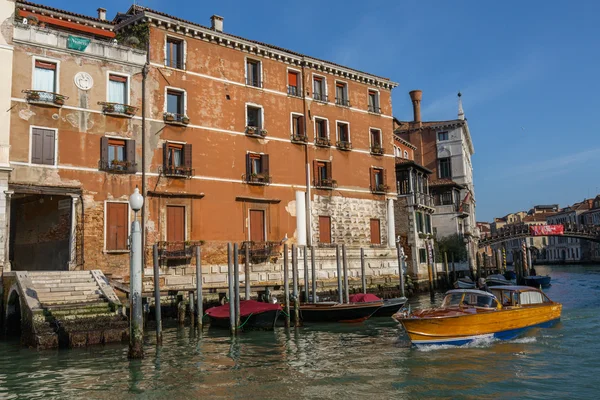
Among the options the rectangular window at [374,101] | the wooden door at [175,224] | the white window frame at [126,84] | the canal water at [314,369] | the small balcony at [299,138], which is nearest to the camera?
the canal water at [314,369]

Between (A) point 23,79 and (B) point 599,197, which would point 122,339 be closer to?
(A) point 23,79

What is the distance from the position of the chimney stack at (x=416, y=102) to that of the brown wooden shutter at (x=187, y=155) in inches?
1292

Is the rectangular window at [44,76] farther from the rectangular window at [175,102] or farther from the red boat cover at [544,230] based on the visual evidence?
the red boat cover at [544,230]

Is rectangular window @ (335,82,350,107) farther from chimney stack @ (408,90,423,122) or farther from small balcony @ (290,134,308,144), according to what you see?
chimney stack @ (408,90,423,122)

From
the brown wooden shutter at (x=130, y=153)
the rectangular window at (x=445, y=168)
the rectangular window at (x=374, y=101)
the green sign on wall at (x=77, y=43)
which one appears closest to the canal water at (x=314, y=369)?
the brown wooden shutter at (x=130, y=153)

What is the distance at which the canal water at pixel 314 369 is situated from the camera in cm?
995

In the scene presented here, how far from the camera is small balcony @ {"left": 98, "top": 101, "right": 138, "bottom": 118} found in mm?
21406

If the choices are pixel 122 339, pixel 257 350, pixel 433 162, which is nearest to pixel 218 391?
pixel 257 350

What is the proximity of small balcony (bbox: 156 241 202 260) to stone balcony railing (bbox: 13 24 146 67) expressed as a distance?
757 centimetres

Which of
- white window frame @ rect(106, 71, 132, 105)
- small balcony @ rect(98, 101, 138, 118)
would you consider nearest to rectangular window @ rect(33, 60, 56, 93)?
small balcony @ rect(98, 101, 138, 118)

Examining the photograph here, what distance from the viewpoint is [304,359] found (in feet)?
42.6

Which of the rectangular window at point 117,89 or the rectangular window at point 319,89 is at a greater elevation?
the rectangular window at point 319,89

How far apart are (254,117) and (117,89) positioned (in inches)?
268

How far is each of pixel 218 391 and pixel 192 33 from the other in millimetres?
18017
